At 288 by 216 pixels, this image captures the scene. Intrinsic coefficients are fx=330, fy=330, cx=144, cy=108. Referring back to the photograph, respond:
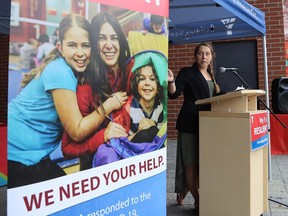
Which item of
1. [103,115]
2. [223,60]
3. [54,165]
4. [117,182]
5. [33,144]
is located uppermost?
[223,60]


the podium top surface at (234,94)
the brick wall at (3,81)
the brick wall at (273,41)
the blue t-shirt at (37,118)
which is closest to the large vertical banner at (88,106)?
the blue t-shirt at (37,118)

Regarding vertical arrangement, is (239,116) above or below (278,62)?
below

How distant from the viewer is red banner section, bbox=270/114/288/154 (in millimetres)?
7023

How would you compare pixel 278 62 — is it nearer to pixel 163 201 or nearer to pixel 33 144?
pixel 163 201

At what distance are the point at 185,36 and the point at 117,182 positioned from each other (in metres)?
4.53

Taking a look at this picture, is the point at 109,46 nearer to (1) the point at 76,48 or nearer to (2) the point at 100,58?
(2) the point at 100,58

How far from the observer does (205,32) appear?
236 inches

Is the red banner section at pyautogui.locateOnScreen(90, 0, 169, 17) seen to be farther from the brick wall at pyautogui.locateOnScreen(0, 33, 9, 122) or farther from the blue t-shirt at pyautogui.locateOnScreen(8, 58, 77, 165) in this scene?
the brick wall at pyautogui.locateOnScreen(0, 33, 9, 122)

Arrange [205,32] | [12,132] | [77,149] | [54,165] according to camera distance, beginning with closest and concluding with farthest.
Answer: [12,132] < [54,165] < [77,149] < [205,32]

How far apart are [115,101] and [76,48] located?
450mm

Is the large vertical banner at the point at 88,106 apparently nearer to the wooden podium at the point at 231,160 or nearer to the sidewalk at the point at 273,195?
the wooden podium at the point at 231,160

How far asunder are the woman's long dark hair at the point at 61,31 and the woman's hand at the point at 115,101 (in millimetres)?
444

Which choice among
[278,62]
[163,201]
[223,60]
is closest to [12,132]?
[163,201]

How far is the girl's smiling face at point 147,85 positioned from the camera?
234 centimetres
